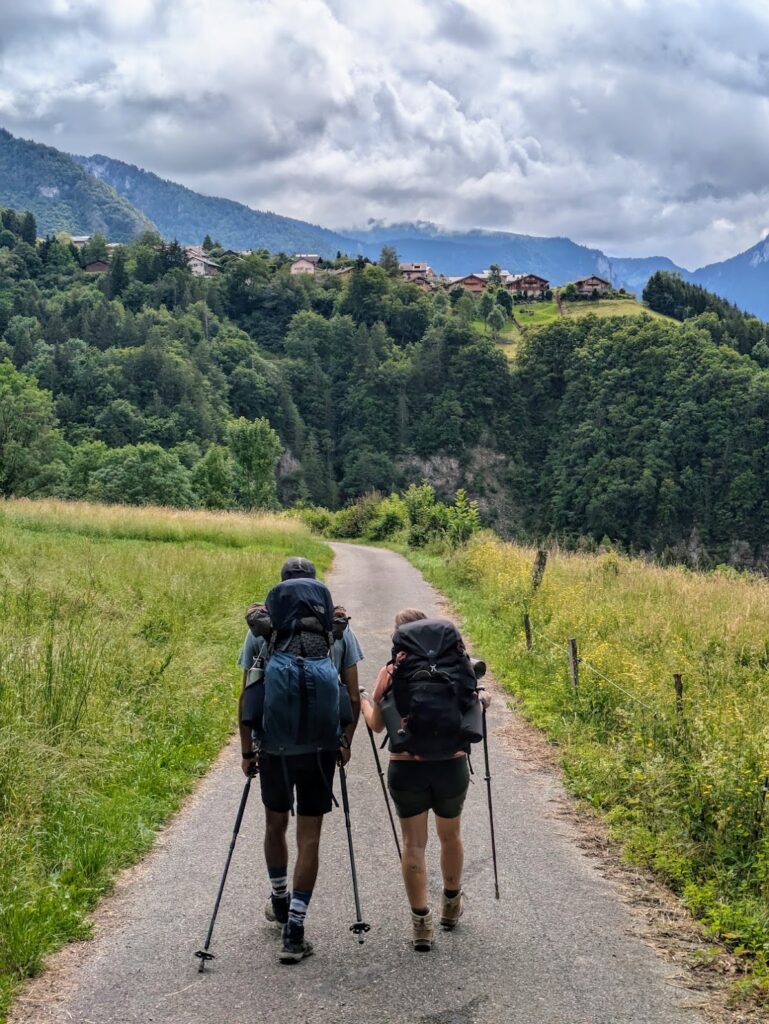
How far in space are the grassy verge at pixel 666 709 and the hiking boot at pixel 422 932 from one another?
1531mm

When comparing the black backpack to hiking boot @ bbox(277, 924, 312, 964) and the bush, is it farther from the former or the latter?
the bush

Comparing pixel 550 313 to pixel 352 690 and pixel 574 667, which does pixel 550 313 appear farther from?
pixel 352 690

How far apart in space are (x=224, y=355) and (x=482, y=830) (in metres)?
118

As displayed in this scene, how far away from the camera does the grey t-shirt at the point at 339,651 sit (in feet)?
14.4

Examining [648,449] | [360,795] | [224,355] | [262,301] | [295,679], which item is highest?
[262,301]

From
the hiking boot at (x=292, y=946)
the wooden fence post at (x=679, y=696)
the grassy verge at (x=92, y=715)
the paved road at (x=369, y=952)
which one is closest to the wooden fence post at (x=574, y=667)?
the wooden fence post at (x=679, y=696)

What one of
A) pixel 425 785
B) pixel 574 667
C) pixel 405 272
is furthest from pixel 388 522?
pixel 405 272

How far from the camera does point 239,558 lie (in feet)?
60.3

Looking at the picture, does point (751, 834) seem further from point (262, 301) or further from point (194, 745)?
point (262, 301)

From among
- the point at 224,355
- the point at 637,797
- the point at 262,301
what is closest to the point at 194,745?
the point at 637,797

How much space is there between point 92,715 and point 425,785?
395 centimetres

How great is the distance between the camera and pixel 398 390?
4862 inches

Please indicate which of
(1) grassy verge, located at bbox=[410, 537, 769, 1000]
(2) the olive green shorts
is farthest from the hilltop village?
(2) the olive green shorts

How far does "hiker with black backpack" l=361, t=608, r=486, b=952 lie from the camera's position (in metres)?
4.17
